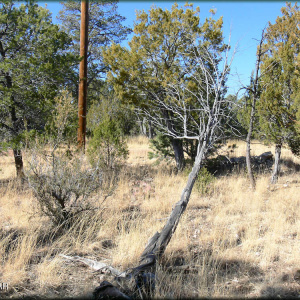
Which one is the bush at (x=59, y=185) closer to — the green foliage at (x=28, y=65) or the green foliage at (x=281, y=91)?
the green foliage at (x=28, y=65)

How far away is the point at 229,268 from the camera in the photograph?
393 cm

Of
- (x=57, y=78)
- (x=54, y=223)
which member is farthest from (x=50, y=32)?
(x=54, y=223)

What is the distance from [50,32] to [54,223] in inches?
198

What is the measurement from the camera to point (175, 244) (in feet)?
14.7

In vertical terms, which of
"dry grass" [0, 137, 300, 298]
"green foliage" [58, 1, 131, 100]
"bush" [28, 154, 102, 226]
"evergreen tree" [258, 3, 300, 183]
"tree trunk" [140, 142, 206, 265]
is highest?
"green foliage" [58, 1, 131, 100]

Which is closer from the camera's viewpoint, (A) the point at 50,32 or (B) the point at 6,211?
(B) the point at 6,211

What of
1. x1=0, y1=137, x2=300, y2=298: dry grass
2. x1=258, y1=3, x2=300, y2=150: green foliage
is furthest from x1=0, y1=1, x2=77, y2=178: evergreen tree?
x1=258, y1=3, x2=300, y2=150: green foliage

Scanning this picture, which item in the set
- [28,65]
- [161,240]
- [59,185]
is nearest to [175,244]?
[161,240]

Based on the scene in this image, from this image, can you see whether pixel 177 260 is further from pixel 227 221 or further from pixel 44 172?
pixel 44 172

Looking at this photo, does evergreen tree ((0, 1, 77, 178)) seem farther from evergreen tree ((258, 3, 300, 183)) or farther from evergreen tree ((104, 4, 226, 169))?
evergreen tree ((258, 3, 300, 183))

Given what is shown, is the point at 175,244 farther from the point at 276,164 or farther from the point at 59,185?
the point at 276,164

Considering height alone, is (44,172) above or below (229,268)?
above

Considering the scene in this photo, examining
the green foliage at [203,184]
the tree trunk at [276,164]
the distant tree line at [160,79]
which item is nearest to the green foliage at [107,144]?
the distant tree line at [160,79]

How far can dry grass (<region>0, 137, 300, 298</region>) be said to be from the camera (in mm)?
3420
